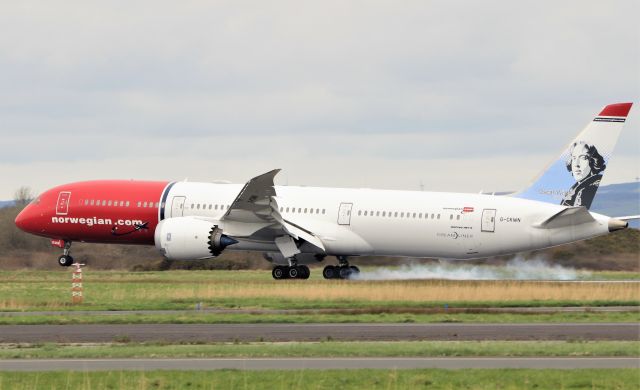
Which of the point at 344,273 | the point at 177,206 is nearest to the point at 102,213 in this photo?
the point at 177,206

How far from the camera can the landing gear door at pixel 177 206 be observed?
5647cm

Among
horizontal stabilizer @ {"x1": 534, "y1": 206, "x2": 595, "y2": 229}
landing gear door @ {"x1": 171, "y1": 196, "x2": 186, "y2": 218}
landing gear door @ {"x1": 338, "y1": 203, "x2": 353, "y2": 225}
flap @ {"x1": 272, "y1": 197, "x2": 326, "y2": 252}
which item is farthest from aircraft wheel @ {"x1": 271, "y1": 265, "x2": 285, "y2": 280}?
Answer: horizontal stabilizer @ {"x1": 534, "y1": 206, "x2": 595, "y2": 229}

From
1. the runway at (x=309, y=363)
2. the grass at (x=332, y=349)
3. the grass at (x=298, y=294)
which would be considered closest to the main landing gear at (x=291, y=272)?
the grass at (x=298, y=294)

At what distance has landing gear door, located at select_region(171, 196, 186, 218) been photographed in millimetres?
56469

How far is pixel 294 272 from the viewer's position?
2184 inches

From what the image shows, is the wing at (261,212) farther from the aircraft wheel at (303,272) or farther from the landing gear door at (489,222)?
the landing gear door at (489,222)

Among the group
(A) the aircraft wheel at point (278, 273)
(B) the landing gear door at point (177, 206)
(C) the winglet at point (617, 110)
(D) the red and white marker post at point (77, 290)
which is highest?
(C) the winglet at point (617, 110)

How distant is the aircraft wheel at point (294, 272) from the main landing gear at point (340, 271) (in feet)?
5.97

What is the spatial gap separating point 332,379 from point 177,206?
36.8 m

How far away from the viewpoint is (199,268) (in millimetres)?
70875

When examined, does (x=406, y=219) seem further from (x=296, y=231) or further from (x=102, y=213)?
(x=102, y=213)

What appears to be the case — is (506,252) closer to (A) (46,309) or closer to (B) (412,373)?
(A) (46,309)

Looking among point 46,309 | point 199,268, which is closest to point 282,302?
point 46,309

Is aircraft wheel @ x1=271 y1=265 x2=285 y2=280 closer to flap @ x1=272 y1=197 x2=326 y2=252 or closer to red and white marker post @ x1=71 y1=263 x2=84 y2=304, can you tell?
flap @ x1=272 y1=197 x2=326 y2=252
